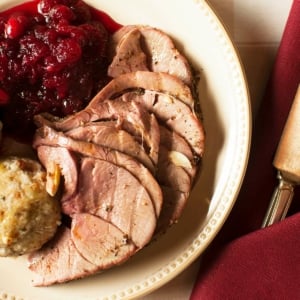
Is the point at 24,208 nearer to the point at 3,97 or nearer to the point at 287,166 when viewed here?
the point at 3,97

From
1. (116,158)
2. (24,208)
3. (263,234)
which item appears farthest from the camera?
(263,234)

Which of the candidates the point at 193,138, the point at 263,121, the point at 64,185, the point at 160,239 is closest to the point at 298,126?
the point at 263,121

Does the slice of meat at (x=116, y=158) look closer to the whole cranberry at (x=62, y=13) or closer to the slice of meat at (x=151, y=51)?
the slice of meat at (x=151, y=51)

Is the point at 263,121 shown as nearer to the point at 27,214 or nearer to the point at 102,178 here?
the point at 102,178

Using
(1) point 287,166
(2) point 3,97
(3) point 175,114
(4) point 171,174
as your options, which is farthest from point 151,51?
(1) point 287,166

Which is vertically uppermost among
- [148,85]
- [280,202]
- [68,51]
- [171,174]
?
[68,51]

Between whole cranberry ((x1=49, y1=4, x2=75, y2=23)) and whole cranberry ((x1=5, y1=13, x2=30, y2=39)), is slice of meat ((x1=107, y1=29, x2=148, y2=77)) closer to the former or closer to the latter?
whole cranberry ((x1=49, y1=4, x2=75, y2=23))

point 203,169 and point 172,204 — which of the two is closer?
point 172,204

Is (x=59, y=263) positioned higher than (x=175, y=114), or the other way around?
(x=175, y=114)
